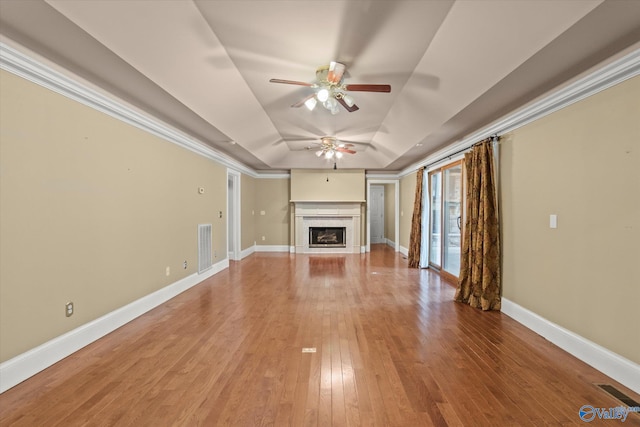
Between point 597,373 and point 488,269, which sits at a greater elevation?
point 488,269

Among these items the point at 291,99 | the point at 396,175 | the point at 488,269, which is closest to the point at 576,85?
the point at 488,269

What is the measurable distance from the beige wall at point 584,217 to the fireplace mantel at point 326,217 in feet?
17.4

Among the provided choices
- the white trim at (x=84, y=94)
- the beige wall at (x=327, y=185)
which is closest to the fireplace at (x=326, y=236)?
the beige wall at (x=327, y=185)

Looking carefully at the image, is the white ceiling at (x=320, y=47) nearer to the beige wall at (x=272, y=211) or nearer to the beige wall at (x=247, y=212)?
the beige wall at (x=247, y=212)

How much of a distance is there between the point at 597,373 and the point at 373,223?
28.6 ft

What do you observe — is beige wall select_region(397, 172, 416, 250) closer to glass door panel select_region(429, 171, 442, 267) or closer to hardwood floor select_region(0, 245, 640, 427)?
glass door panel select_region(429, 171, 442, 267)

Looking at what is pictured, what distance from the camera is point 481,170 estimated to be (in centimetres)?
393

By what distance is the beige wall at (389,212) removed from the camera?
10195 mm

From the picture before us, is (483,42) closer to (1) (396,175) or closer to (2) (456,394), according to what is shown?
(2) (456,394)

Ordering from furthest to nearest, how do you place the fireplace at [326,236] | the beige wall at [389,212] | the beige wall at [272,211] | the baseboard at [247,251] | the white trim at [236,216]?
the beige wall at [389,212] < the beige wall at [272,211] < the fireplace at [326,236] < the baseboard at [247,251] < the white trim at [236,216]

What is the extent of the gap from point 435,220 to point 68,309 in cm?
611

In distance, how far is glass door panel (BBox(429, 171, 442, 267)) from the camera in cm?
602

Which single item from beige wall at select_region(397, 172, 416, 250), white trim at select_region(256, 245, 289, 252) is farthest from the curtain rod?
white trim at select_region(256, 245, 289, 252)
